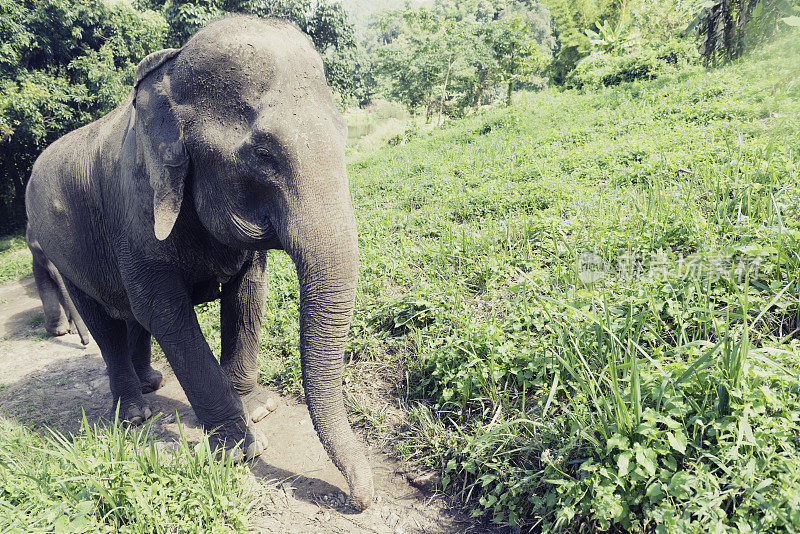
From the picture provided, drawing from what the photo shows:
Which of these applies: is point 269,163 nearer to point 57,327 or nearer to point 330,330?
point 330,330

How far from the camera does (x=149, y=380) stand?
4.30 metres

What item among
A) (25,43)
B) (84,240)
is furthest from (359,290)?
(25,43)

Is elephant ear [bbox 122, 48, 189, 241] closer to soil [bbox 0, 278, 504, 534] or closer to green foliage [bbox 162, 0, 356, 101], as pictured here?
soil [bbox 0, 278, 504, 534]

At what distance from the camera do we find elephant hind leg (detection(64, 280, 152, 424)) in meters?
3.77

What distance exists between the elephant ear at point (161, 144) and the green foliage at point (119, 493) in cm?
109

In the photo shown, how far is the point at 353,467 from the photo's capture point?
2.40 m

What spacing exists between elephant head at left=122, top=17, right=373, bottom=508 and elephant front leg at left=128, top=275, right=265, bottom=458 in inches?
19.8

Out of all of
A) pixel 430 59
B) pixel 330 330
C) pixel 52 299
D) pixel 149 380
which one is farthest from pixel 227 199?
pixel 430 59

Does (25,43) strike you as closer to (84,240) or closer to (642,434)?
(84,240)

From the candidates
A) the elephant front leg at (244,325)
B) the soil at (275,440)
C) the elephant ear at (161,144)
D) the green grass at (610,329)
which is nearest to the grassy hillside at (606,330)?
the green grass at (610,329)

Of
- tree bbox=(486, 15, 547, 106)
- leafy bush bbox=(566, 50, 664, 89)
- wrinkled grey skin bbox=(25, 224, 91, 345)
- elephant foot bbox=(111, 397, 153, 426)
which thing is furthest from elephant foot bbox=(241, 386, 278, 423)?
tree bbox=(486, 15, 547, 106)

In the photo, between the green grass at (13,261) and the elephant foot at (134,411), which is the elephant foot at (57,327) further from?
the green grass at (13,261)

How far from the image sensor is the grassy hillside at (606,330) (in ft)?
6.13

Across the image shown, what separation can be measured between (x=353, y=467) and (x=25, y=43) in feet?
36.8
